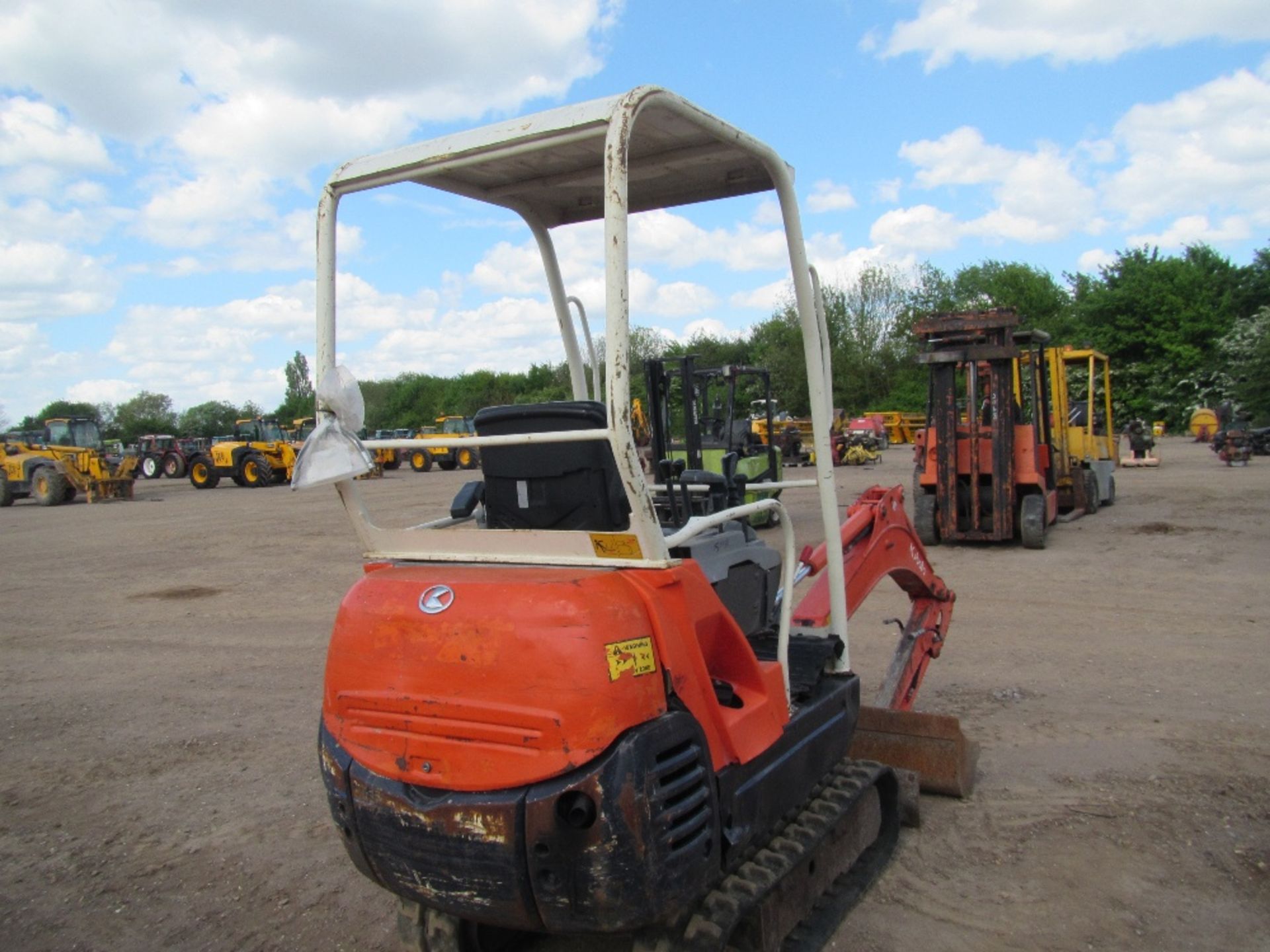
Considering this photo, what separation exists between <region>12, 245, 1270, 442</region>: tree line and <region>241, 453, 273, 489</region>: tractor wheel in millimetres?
5656

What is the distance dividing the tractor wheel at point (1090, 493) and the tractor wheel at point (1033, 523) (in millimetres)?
3135

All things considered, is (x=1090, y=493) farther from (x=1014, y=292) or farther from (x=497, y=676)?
(x=1014, y=292)

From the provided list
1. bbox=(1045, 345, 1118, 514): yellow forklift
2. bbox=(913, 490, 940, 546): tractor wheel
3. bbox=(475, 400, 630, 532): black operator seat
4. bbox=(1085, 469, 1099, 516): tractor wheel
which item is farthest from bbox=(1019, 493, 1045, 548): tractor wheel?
bbox=(475, 400, 630, 532): black operator seat

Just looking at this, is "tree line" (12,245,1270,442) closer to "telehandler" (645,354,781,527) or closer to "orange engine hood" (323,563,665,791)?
"telehandler" (645,354,781,527)

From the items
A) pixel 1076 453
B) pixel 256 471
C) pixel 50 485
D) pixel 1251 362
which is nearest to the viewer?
pixel 1076 453

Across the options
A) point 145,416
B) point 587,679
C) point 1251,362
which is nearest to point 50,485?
point 587,679

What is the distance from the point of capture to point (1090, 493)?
14258 mm

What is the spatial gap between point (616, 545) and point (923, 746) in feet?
8.03

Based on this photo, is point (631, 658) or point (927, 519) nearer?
point (631, 658)

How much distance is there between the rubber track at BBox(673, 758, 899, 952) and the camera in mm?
2818

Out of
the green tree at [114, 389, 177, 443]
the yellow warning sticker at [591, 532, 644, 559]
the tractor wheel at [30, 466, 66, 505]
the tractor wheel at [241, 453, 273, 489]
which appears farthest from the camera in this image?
the green tree at [114, 389, 177, 443]

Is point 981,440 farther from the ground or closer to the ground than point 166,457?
farther from the ground

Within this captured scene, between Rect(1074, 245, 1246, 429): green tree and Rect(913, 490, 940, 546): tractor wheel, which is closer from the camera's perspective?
Rect(913, 490, 940, 546): tractor wheel

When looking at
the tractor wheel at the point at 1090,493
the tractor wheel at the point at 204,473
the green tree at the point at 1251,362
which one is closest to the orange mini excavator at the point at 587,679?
the tractor wheel at the point at 1090,493
